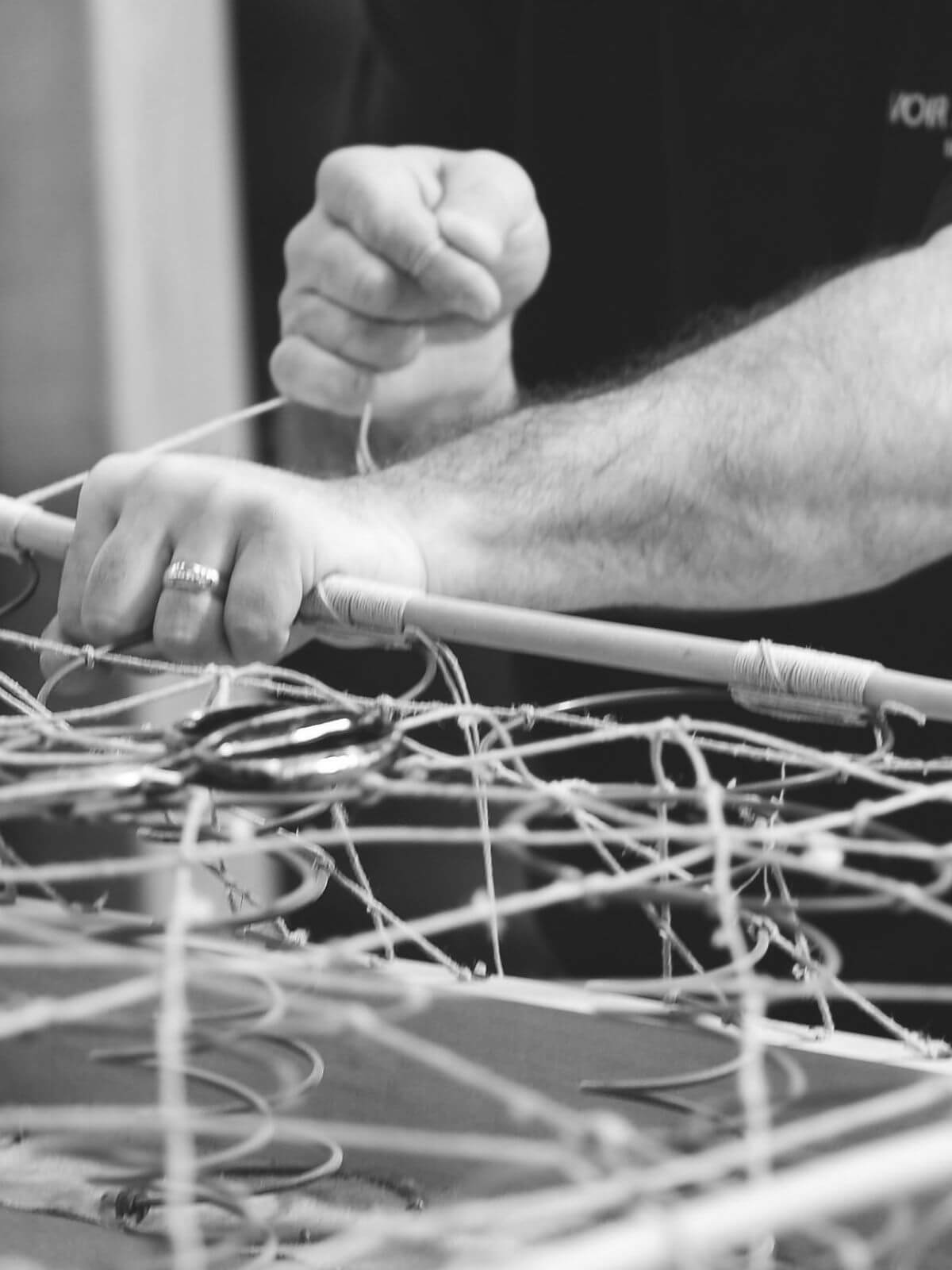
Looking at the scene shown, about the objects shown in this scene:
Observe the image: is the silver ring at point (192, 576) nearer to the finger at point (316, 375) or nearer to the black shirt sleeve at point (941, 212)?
the finger at point (316, 375)

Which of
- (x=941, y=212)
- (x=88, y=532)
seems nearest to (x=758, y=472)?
Result: (x=941, y=212)

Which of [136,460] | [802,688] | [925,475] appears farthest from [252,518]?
[925,475]

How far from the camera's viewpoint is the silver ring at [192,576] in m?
0.52

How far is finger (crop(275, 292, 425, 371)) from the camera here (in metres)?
0.80

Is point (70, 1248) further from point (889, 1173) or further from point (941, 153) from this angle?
point (941, 153)

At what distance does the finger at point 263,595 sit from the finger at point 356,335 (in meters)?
0.30

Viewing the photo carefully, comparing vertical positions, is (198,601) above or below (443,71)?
below

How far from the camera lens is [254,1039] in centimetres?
48

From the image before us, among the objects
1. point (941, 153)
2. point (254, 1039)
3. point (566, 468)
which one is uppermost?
point (941, 153)

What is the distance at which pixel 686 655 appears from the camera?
455 mm

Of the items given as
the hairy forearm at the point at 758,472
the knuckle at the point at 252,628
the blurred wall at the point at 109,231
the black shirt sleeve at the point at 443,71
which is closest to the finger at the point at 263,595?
the knuckle at the point at 252,628

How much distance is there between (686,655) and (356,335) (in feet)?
1.29

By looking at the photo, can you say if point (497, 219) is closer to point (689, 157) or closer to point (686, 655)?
point (689, 157)

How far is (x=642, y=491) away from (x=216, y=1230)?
0.38 metres
